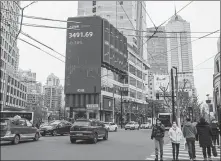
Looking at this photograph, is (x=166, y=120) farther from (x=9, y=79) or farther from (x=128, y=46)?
(x=9, y=79)

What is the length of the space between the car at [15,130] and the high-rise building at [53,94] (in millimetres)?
74419

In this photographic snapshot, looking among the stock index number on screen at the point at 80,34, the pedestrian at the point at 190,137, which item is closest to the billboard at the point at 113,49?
the stock index number on screen at the point at 80,34

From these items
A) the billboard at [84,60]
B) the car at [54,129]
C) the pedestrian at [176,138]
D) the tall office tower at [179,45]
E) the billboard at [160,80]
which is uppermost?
the billboard at [84,60]

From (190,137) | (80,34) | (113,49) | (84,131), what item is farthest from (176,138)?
(113,49)

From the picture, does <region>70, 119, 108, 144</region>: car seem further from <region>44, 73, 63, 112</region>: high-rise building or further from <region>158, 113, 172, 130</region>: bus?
<region>44, 73, 63, 112</region>: high-rise building

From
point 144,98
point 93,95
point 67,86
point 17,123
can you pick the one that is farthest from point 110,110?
point 17,123

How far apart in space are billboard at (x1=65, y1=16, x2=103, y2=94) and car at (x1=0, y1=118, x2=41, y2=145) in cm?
4968

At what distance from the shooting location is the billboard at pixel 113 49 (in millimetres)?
69625

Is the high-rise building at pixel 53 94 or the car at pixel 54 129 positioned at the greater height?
the high-rise building at pixel 53 94

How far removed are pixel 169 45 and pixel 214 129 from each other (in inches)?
425

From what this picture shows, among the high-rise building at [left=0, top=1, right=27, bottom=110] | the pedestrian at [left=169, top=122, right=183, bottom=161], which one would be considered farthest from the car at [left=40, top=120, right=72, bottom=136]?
the high-rise building at [left=0, top=1, right=27, bottom=110]

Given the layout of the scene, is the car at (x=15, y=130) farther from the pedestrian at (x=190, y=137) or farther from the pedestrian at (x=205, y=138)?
the pedestrian at (x=205, y=138)

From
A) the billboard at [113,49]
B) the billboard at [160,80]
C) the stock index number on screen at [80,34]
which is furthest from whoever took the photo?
the billboard at [113,49]

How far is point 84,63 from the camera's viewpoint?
6856 cm
